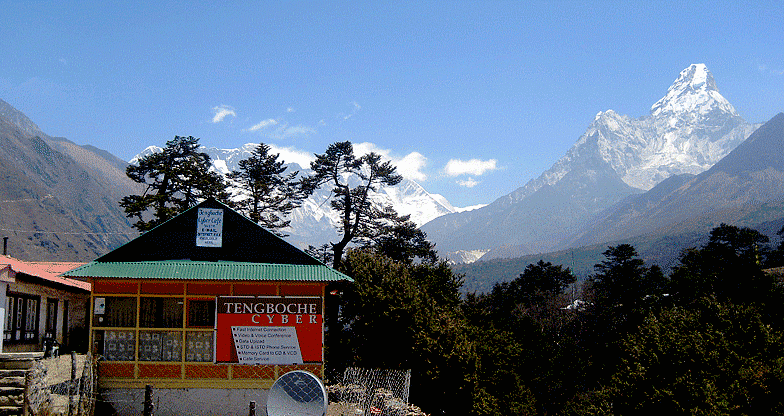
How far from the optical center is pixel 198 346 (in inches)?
829

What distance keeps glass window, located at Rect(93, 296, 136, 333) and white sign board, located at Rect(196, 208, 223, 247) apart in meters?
2.87

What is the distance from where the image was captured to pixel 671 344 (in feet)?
84.1

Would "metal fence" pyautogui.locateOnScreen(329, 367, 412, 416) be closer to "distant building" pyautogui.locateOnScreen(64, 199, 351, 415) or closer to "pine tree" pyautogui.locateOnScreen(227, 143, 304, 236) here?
"distant building" pyautogui.locateOnScreen(64, 199, 351, 415)

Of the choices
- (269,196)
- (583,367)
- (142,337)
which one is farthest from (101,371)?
(583,367)

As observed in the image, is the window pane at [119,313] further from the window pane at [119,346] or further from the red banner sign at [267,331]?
the red banner sign at [267,331]

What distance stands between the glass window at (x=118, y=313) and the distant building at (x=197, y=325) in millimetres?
32

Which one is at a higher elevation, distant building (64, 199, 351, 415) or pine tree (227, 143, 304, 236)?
pine tree (227, 143, 304, 236)

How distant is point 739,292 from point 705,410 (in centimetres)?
3663

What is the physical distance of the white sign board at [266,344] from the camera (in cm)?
2103

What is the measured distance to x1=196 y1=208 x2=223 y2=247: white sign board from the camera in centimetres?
2200

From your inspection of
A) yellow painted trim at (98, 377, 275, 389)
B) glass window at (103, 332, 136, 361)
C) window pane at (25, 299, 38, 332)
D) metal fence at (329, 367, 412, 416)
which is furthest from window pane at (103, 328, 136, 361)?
window pane at (25, 299, 38, 332)

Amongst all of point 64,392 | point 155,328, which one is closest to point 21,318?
point 64,392

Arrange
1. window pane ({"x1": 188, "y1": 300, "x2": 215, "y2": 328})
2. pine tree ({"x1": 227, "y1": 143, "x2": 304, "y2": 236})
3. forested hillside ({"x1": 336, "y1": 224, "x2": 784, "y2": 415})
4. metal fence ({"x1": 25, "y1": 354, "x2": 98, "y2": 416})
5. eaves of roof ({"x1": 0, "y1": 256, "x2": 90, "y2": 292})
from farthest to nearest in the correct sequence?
pine tree ({"x1": 227, "y1": 143, "x2": 304, "y2": 236}), eaves of roof ({"x1": 0, "y1": 256, "x2": 90, "y2": 292}), forested hillside ({"x1": 336, "y1": 224, "x2": 784, "y2": 415}), window pane ({"x1": 188, "y1": 300, "x2": 215, "y2": 328}), metal fence ({"x1": 25, "y1": 354, "x2": 98, "y2": 416})

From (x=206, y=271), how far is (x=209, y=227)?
176 centimetres
